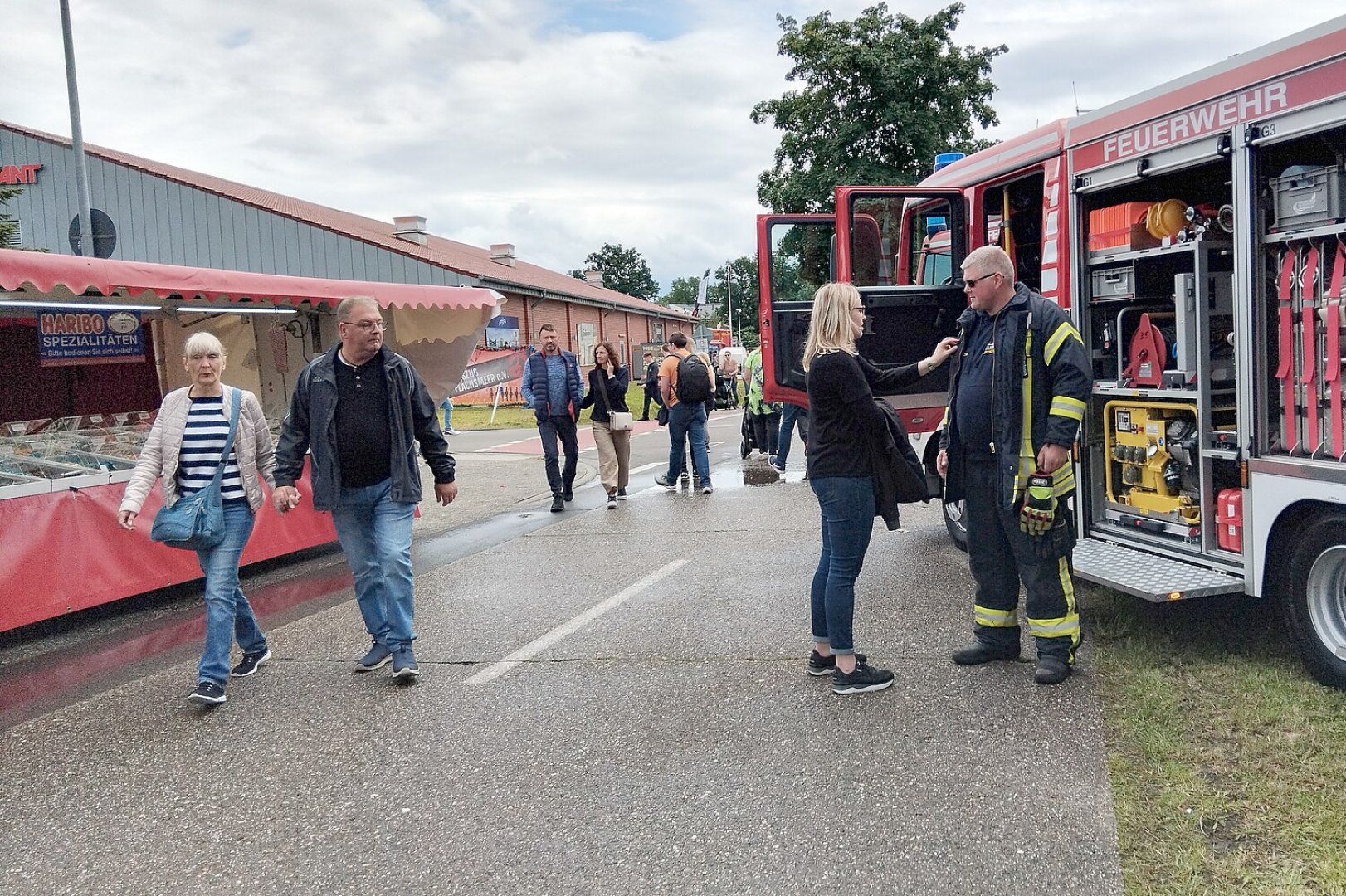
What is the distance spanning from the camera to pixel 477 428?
79.3 ft

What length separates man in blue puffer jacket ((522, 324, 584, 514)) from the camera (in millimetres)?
10531

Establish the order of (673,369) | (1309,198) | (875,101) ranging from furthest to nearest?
(875,101) → (673,369) → (1309,198)

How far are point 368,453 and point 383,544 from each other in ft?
1.47

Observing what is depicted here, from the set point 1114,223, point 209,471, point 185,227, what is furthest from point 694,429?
point 185,227

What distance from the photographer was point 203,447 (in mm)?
4996

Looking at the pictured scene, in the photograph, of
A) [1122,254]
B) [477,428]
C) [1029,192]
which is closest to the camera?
[1122,254]

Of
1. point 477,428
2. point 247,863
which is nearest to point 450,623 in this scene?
point 247,863

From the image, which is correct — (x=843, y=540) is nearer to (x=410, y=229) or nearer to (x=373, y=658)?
(x=373, y=658)

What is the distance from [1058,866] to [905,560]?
171 inches

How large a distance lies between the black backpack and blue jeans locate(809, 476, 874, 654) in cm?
670

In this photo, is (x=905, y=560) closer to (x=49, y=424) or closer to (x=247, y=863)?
(x=247, y=863)

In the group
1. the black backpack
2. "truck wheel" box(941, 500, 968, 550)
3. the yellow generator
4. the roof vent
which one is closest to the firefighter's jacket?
the yellow generator

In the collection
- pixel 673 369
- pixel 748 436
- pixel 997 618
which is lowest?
pixel 997 618

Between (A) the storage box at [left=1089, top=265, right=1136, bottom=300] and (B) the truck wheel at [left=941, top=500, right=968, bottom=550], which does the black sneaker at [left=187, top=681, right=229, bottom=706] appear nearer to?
(B) the truck wheel at [left=941, top=500, right=968, bottom=550]
